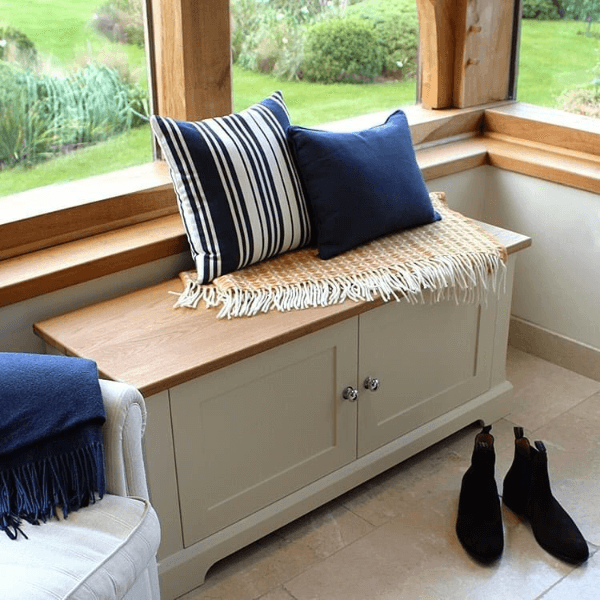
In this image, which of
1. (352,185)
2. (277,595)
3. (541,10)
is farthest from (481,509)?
(541,10)

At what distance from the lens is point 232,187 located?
90.5 inches

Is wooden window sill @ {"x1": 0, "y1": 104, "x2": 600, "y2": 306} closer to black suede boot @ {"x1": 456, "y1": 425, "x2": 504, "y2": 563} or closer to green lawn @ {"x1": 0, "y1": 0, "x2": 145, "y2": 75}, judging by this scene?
green lawn @ {"x1": 0, "y1": 0, "x2": 145, "y2": 75}

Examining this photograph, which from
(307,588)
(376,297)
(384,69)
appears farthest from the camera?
(384,69)

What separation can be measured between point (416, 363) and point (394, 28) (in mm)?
→ 1241

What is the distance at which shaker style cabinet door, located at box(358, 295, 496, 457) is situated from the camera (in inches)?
92.9

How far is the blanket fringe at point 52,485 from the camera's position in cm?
162

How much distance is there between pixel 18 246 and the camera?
7.54ft

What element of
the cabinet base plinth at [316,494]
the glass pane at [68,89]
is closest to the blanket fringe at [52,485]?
the cabinet base plinth at [316,494]

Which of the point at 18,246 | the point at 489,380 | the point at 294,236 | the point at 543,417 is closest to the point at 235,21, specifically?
the point at 294,236

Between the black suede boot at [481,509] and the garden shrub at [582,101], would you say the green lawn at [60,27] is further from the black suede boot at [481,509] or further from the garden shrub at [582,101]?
the garden shrub at [582,101]

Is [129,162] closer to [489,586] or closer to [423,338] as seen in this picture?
[423,338]

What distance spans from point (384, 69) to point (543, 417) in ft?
4.17

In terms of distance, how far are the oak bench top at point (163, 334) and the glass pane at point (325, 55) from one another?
81 cm

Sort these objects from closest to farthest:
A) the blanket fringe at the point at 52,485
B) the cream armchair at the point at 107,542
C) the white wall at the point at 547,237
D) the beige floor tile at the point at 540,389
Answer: the cream armchair at the point at 107,542
the blanket fringe at the point at 52,485
the beige floor tile at the point at 540,389
the white wall at the point at 547,237
